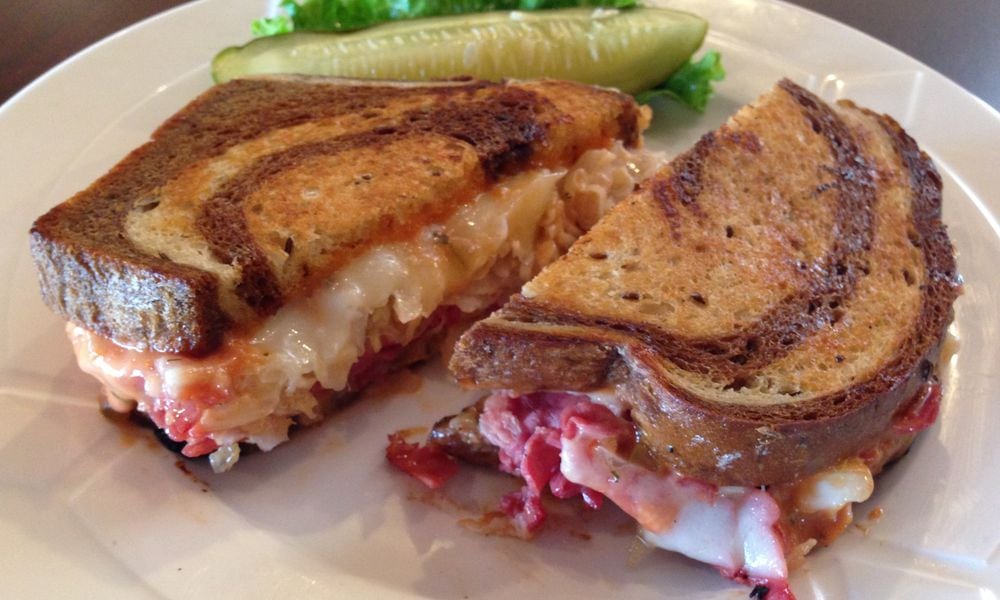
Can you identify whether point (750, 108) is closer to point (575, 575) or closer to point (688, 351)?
point (688, 351)

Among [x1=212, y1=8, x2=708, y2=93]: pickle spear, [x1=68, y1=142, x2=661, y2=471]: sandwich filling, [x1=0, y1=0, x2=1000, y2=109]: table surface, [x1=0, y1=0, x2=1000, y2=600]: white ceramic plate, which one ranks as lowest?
[x1=0, y1=0, x2=1000, y2=600]: white ceramic plate

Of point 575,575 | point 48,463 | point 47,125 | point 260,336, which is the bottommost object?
point 575,575

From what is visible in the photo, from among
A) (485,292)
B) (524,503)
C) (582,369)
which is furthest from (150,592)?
(485,292)

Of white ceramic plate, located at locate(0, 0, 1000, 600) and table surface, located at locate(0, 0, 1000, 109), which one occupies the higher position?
table surface, located at locate(0, 0, 1000, 109)

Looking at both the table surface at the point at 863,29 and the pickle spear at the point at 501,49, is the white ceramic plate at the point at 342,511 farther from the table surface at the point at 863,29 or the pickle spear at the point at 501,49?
the table surface at the point at 863,29

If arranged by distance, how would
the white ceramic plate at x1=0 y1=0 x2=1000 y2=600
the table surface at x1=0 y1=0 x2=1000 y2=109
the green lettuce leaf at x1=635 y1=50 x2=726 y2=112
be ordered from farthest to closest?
the table surface at x1=0 y1=0 x2=1000 y2=109 → the green lettuce leaf at x1=635 y1=50 x2=726 y2=112 → the white ceramic plate at x1=0 y1=0 x2=1000 y2=600

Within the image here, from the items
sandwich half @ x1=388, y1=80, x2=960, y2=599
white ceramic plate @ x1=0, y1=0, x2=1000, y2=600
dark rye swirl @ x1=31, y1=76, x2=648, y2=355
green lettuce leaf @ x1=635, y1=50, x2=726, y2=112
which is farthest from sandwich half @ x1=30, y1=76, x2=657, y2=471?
green lettuce leaf @ x1=635, y1=50, x2=726, y2=112

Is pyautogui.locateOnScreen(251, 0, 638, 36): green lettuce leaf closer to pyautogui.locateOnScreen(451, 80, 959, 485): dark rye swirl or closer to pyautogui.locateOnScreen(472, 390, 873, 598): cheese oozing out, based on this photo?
pyautogui.locateOnScreen(451, 80, 959, 485): dark rye swirl
